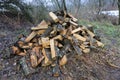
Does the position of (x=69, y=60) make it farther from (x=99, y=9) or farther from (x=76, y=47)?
(x=99, y=9)

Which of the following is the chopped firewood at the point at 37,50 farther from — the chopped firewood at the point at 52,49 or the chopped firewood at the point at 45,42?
the chopped firewood at the point at 52,49

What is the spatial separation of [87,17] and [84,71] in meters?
6.08

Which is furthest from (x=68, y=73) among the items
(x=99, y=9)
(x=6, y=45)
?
(x=99, y=9)

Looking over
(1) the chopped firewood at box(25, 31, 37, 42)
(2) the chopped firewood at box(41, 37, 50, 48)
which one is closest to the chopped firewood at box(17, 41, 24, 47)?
(1) the chopped firewood at box(25, 31, 37, 42)

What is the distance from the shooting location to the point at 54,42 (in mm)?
4227

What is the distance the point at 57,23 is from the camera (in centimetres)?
462

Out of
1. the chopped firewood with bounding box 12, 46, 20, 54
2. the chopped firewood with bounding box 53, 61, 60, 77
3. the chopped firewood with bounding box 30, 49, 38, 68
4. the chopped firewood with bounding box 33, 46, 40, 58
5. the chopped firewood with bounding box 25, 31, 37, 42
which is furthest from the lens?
the chopped firewood with bounding box 25, 31, 37, 42

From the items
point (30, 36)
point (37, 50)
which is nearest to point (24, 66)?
point (37, 50)

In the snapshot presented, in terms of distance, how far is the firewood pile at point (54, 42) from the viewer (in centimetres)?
408

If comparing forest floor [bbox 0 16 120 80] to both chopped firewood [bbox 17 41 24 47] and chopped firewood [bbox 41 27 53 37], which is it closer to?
chopped firewood [bbox 17 41 24 47]

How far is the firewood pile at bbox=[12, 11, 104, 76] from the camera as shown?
4.08m

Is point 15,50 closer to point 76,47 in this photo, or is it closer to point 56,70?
point 56,70

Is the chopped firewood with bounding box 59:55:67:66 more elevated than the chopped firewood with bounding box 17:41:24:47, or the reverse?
the chopped firewood with bounding box 17:41:24:47

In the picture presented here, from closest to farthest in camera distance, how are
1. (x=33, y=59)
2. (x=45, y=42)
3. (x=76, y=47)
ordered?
(x=33, y=59) → (x=45, y=42) → (x=76, y=47)
